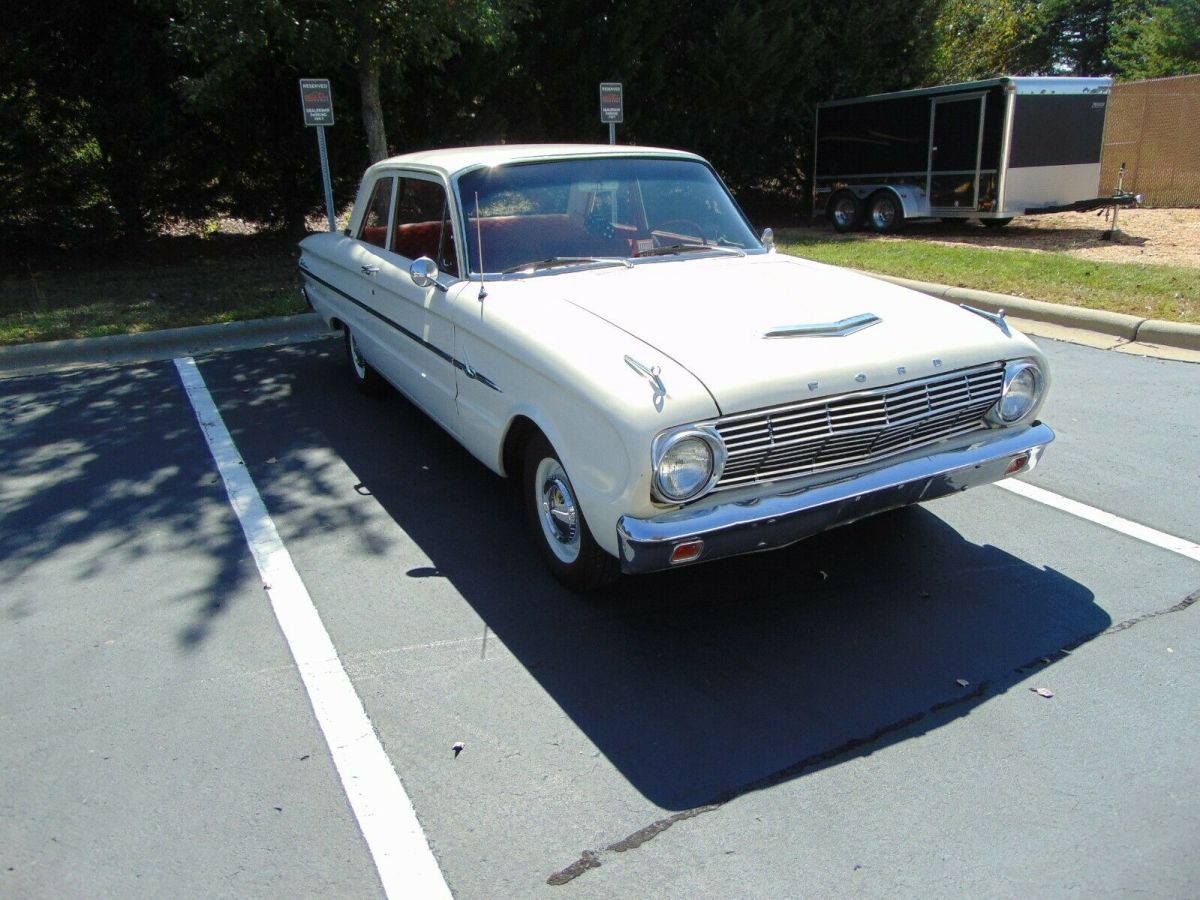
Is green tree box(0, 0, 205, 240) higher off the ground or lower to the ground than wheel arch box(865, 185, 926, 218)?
higher

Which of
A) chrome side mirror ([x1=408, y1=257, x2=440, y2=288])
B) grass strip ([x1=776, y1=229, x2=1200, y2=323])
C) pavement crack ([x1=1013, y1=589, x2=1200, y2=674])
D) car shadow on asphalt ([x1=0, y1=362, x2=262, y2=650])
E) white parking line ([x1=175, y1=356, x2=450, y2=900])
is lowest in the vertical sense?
pavement crack ([x1=1013, y1=589, x2=1200, y2=674])

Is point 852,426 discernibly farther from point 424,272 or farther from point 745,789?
point 424,272

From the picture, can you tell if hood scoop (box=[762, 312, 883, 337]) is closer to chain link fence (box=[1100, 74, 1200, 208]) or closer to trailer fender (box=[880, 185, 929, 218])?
trailer fender (box=[880, 185, 929, 218])

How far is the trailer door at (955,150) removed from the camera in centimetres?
1391

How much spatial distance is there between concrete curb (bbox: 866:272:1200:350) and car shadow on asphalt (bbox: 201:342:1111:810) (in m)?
3.71

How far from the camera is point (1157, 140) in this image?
17625 mm

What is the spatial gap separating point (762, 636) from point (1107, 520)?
6.73 ft

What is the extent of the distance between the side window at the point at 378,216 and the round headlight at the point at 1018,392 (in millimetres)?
3582

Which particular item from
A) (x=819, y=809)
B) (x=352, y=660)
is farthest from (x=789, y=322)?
(x=352, y=660)

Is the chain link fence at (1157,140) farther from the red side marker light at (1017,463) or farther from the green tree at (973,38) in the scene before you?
the red side marker light at (1017,463)

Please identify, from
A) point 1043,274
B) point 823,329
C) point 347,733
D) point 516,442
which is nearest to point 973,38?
point 1043,274

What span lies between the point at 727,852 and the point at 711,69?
51.8 feet

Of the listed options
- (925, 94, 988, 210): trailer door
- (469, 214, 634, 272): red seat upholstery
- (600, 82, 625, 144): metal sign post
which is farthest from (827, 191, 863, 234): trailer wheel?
(469, 214, 634, 272): red seat upholstery

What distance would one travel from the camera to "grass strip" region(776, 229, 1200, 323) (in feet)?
28.2
